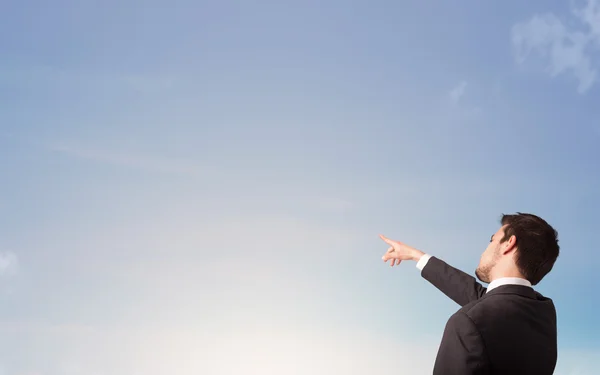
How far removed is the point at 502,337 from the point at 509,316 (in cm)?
20

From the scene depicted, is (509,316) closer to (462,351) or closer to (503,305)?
(503,305)

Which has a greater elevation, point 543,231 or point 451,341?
point 543,231

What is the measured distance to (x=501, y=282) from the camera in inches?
186

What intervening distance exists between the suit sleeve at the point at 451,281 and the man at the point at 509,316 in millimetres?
707

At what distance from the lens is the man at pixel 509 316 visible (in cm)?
425

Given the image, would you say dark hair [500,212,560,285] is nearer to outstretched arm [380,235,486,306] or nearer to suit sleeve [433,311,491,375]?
suit sleeve [433,311,491,375]

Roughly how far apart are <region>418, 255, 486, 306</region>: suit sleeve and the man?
0.71m

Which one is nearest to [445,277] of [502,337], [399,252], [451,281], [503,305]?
[451,281]

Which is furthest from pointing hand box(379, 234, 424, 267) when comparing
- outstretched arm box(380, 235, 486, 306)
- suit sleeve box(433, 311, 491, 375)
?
suit sleeve box(433, 311, 491, 375)

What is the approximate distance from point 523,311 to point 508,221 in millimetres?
824

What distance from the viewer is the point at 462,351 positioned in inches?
166

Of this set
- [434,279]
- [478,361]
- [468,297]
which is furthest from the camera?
[434,279]

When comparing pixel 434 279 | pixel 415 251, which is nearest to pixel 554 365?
pixel 434 279

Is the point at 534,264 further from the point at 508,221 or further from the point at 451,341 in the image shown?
the point at 451,341
